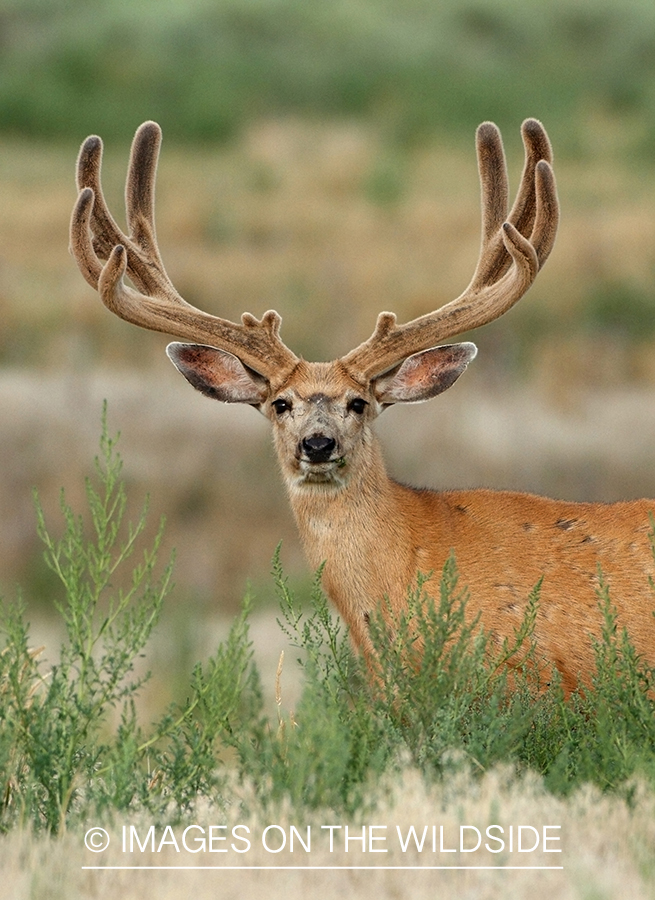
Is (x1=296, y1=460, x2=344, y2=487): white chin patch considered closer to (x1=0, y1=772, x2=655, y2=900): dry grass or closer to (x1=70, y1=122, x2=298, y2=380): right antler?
(x1=70, y1=122, x2=298, y2=380): right antler

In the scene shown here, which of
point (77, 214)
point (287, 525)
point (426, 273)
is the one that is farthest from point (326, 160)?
point (77, 214)

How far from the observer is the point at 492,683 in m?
6.52

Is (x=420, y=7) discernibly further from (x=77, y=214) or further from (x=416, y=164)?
(x=77, y=214)

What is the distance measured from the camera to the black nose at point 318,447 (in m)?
7.21

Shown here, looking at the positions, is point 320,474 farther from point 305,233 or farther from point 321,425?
point 305,233

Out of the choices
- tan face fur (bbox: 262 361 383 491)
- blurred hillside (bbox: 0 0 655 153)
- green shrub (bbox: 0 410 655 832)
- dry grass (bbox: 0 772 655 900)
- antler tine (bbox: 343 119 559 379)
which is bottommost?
dry grass (bbox: 0 772 655 900)

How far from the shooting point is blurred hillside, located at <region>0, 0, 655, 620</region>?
19.5m

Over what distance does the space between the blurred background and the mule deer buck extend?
206 inches

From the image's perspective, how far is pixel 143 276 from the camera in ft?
26.2

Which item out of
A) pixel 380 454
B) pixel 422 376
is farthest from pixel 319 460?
pixel 422 376

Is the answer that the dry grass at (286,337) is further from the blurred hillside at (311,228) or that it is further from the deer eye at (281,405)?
the deer eye at (281,405)

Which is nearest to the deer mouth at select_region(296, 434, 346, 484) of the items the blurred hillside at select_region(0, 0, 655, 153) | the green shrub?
the green shrub

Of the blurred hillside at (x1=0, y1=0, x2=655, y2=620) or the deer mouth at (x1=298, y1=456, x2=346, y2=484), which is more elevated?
the blurred hillside at (x1=0, y1=0, x2=655, y2=620)

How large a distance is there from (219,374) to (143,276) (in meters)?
0.64
